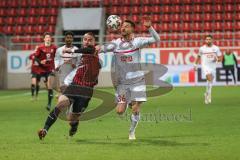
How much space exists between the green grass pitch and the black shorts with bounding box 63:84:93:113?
63 cm

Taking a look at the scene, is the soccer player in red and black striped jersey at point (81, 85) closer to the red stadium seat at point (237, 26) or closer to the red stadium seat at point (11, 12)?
the red stadium seat at point (237, 26)

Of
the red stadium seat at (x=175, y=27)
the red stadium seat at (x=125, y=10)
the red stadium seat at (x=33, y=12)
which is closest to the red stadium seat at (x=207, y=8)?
the red stadium seat at (x=175, y=27)

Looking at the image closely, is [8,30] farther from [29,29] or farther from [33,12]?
[33,12]

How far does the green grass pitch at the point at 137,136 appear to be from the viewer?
32.4 ft

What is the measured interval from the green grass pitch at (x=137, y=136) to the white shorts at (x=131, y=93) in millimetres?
728

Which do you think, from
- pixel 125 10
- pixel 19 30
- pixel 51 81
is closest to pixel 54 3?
pixel 19 30

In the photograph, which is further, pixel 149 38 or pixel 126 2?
pixel 126 2

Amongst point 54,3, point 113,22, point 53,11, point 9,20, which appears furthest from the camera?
point 54,3

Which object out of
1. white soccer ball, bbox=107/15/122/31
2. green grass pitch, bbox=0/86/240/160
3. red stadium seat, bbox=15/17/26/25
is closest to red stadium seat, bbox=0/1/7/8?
red stadium seat, bbox=15/17/26/25

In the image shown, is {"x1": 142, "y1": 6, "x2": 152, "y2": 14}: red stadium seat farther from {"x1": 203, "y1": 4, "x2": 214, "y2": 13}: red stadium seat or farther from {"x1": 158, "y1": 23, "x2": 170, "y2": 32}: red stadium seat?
{"x1": 203, "y1": 4, "x2": 214, "y2": 13}: red stadium seat

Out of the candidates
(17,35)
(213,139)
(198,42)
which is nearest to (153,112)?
(213,139)

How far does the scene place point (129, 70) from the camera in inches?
481

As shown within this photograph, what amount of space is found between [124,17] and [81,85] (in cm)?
2632

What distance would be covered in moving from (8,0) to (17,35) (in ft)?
9.20
